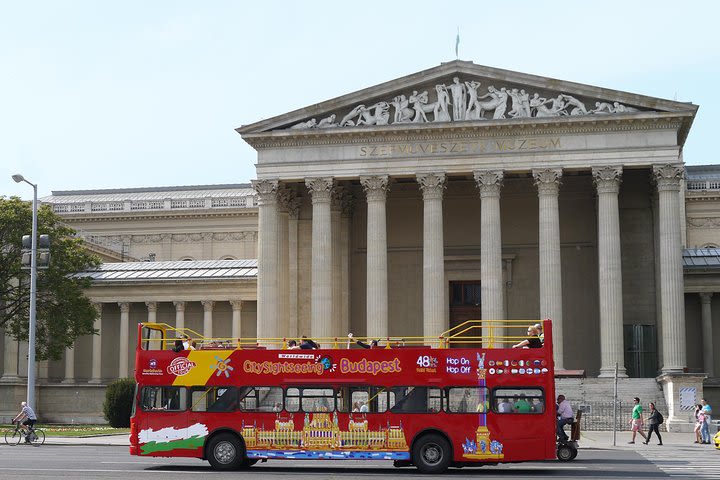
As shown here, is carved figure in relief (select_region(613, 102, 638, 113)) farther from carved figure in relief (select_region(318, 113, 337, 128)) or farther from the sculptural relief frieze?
carved figure in relief (select_region(318, 113, 337, 128))

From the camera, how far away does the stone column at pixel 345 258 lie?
254ft

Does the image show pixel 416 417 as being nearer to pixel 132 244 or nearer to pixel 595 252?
pixel 595 252

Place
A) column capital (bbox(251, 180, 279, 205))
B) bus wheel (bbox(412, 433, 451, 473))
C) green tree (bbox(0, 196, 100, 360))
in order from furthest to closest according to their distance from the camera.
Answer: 1. column capital (bbox(251, 180, 279, 205))
2. green tree (bbox(0, 196, 100, 360))
3. bus wheel (bbox(412, 433, 451, 473))

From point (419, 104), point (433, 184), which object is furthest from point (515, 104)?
point (433, 184)

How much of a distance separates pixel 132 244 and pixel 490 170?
191ft

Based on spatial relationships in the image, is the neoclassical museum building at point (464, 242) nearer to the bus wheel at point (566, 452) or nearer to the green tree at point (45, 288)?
the green tree at point (45, 288)

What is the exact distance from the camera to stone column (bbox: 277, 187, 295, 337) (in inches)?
2845

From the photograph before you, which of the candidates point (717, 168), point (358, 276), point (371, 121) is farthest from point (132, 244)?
point (717, 168)

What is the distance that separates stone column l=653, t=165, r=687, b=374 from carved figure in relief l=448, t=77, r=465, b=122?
493 inches

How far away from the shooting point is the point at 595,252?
76688mm

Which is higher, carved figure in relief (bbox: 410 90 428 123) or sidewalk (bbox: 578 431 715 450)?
carved figure in relief (bbox: 410 90 428 123)

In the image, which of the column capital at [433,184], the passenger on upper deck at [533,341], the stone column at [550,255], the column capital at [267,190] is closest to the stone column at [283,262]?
the column capital at [267,190]

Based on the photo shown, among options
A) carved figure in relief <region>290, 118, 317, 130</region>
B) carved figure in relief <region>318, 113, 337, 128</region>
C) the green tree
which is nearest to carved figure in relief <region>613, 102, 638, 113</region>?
carved figure in relief <region>318, 113, 337, 128</region>

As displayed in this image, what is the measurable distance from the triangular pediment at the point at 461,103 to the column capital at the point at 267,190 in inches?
132
